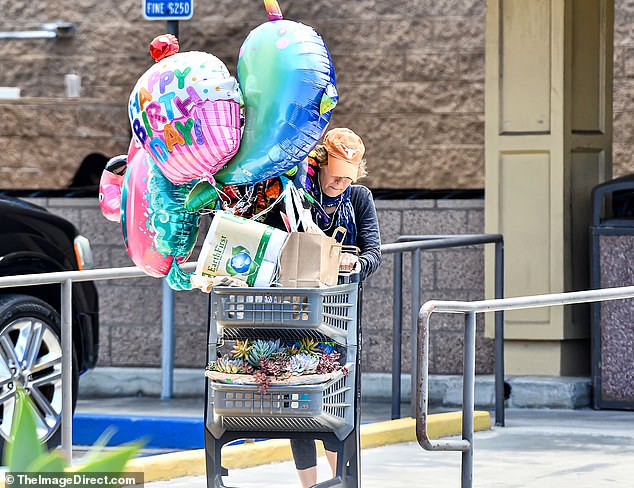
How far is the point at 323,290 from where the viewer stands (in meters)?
4.37

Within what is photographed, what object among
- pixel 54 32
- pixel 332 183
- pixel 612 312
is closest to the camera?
pixel 332 183

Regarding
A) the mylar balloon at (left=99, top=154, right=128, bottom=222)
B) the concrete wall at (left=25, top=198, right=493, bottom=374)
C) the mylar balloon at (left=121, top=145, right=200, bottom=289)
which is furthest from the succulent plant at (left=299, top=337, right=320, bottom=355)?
the concrete wall at (left=25, top=198, right=493, bottom=374)

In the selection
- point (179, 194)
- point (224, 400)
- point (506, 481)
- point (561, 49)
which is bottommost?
point (506, 481)

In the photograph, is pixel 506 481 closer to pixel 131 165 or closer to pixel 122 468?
pixel 131 165

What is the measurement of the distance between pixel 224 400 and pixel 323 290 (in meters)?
0.47

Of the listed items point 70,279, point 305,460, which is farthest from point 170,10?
point 305,460

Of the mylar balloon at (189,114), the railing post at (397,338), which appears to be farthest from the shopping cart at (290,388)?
the railing post at (397,338)

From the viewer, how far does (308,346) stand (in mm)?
4539

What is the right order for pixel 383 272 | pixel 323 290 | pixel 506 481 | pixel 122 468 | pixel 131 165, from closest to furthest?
pixel 122 468 → pixel 323 290 → pixel 131 165 → pixel 506 481 → pixel 383 272

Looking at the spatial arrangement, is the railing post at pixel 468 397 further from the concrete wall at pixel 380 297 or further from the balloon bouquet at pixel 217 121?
the concrete wall at pixel 380 297

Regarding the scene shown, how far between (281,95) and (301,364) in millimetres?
794

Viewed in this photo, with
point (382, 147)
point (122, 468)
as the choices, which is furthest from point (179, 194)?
point (382, 147)

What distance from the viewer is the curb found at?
233 inches

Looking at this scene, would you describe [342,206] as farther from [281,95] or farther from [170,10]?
[170,10]
